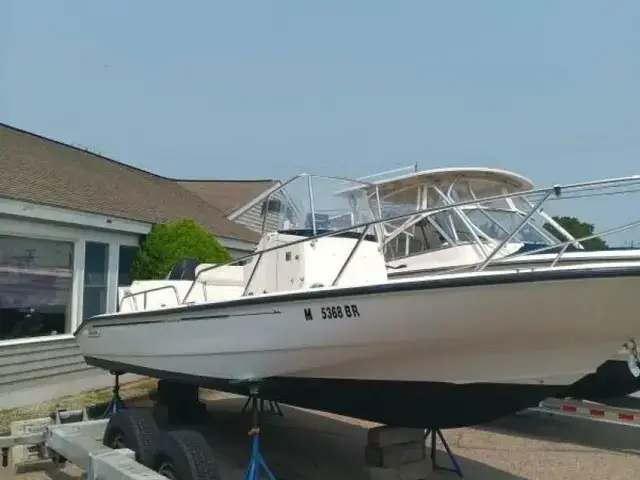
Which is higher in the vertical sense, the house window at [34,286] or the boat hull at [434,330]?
the house window at [34,286]

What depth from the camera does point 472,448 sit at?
25.0 ft

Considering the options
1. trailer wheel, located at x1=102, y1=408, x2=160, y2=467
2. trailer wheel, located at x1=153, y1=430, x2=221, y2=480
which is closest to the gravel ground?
trailer wheel, located at x1=102, y1=408, x2=160, y2=467

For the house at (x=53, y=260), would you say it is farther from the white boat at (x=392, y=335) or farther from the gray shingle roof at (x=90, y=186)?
the white boat at (x=392, y=335)

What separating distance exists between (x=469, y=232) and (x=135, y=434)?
4673 mm

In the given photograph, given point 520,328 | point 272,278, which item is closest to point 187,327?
point 272,278

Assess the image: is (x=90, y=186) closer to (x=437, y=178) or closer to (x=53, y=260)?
(x=53, y=260)

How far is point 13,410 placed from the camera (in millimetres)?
9180

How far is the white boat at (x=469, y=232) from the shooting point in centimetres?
713

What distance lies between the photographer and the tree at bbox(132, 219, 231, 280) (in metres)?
11.7

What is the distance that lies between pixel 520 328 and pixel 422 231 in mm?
4034

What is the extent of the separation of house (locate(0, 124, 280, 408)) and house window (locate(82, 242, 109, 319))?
16mm

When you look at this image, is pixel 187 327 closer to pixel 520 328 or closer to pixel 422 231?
pixel 520 328

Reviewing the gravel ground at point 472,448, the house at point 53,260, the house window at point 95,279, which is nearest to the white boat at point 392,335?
the gravel ground at point 472,448

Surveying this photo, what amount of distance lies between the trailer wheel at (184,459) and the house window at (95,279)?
6.27m
